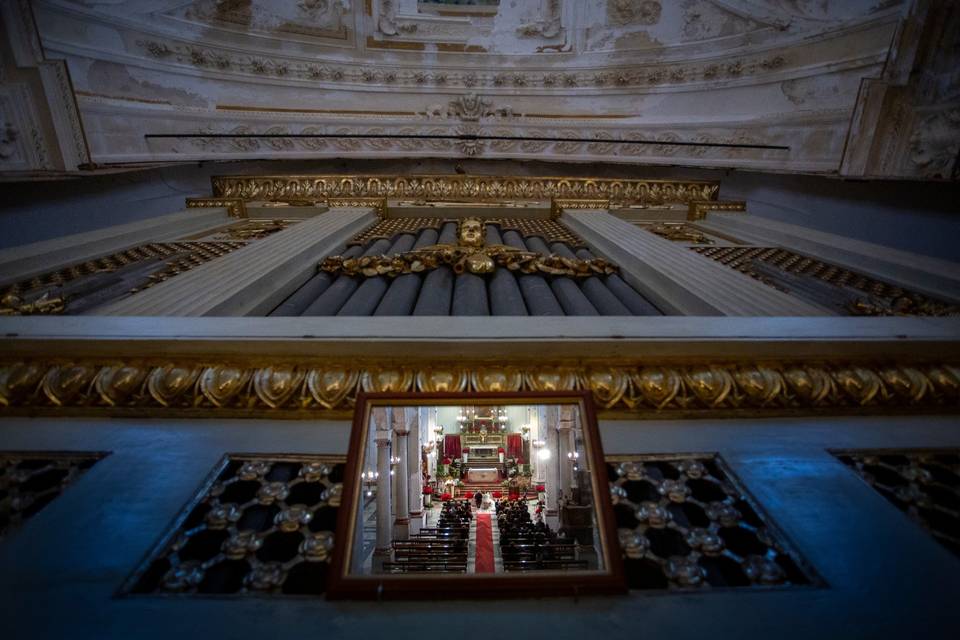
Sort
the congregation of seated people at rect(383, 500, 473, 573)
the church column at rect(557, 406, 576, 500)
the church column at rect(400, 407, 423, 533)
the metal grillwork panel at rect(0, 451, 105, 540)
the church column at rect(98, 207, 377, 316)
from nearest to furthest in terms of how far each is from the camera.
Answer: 1. the metal grillwork panel at rect(0, 451, 105, 540)
2. the church column at rect(98, 207, 377, 316)
3. the congregation of seated people at rect(383, 500, 473, 573)
4. the church column at rect(557, 406, 576, 500)
5. the church column at rect(400, 407, 423, 533)

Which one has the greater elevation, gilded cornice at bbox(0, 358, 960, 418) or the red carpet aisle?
gilded cornice at bbox(0, 358, 960, 418)

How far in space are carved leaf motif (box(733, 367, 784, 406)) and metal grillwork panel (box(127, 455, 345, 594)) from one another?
3.28 feet

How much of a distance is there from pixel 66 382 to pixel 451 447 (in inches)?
517

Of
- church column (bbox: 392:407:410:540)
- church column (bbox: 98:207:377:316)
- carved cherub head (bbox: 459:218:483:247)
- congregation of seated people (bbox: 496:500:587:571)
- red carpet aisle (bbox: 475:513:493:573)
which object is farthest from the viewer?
church column (bbox: 392:407:410:540)

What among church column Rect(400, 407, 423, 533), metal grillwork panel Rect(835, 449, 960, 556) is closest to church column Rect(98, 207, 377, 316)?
metal grillwork panel Rect(835, 449, 960, 556)

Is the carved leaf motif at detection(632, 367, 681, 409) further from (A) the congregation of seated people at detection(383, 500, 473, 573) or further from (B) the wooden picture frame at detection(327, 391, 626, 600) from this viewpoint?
(A) the congregation of seated people at detection(383, 500, 473, 573)

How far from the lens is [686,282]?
1842 mm

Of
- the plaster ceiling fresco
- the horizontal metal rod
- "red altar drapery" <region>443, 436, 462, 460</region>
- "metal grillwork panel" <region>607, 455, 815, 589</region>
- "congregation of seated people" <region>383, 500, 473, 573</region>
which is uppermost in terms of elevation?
the plaster ceiling fresco

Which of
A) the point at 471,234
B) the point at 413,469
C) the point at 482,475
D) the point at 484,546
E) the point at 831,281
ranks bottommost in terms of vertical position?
the point at 482,475

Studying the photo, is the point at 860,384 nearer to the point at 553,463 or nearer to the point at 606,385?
the point at 606,385

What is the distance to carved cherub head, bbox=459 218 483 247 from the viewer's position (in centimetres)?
265

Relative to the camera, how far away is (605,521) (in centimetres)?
69

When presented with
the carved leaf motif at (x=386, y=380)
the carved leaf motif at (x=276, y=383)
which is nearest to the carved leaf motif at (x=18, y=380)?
the carved leaf motif at (x=276, y=383)

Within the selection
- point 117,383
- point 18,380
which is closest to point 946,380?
point 117,383
